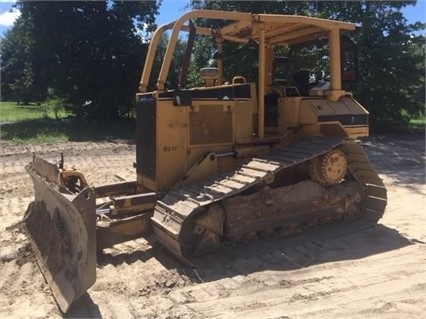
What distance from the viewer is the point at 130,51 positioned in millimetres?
20672

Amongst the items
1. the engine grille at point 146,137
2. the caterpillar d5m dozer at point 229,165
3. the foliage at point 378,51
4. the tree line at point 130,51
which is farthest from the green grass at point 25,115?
the caterpillar d5m dozer at point 229,165

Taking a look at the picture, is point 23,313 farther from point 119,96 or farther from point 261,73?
point 119,96

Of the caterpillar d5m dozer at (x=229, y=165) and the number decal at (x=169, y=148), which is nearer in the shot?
the caterpillar d5m dozer at (x=229, y=165)

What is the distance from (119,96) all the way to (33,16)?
4.83 meters

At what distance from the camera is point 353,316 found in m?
3.87

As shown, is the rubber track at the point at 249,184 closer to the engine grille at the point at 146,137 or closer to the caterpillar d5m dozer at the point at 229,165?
the caterpillar d5m dozer at the point at 229,165

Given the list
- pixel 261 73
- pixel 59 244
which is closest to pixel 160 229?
pixel 59 244

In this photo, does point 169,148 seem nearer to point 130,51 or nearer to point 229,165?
point 229,165

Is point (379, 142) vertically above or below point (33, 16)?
below

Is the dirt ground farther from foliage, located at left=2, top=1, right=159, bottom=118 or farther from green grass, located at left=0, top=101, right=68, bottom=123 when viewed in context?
green grass, located at left=0, top=101, right=68, bottom=123

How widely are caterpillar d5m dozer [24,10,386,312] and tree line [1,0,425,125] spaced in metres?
9.74

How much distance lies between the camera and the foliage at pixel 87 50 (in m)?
20.2

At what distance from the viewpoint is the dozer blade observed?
13.4 ft

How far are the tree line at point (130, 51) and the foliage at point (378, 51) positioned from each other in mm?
34
